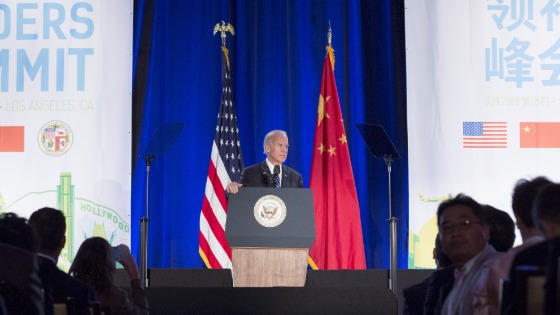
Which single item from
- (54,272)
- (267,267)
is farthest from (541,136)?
(54,272)

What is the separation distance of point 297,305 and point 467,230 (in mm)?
2742

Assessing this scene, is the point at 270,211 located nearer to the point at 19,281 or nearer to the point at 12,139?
the point at 12,139

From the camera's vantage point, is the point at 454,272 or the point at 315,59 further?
the point at 315,59

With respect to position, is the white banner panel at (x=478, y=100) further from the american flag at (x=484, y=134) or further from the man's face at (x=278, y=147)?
the man's face at (x=278, y=147)

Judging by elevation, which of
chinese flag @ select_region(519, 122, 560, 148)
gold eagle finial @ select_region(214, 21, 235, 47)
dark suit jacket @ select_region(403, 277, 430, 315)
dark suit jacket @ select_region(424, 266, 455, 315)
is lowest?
dark suit jacket @ select_region(403, 277, 430, 315)

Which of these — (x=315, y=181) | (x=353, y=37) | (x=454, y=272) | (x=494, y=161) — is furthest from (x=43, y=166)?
(x=454, y=272)

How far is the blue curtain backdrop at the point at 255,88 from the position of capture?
882 centimetres

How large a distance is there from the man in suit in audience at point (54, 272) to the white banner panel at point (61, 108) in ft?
16.3

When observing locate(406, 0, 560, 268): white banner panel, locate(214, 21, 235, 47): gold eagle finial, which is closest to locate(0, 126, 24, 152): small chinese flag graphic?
locate(214, 21, 235, 47): gold eagle finial

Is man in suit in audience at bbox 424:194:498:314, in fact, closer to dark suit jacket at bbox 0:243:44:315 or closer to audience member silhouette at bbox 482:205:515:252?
audience member silhouette at bbox 482:205:515:252

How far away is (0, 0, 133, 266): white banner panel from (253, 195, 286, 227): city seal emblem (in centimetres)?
249

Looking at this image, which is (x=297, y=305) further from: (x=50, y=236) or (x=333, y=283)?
(x=50, y=236)

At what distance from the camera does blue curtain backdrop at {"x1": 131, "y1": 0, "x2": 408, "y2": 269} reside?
8.82m

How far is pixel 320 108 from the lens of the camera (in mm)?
8547
